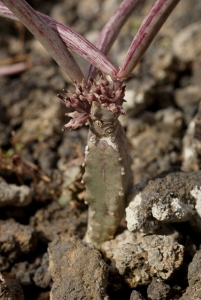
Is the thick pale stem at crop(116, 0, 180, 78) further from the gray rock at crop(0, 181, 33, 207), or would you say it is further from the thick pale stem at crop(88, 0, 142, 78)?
the gray rock at crop(0, 181, 33, 207)

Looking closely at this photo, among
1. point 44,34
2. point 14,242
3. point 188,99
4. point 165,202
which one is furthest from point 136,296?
point 188,99

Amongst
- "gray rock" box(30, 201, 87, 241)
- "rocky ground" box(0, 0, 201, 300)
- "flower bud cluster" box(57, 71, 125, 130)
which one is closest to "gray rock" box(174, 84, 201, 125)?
"rocky ground" box(0, 0, 201, 300)

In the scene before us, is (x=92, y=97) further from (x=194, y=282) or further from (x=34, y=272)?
(x=34, y=272)

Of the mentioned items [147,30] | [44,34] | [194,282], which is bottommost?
[194,282]

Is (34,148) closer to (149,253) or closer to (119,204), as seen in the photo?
(119,204)

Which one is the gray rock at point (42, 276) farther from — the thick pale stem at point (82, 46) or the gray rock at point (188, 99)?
the gray rock at point (188, 99)
